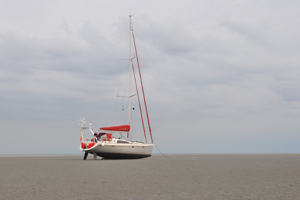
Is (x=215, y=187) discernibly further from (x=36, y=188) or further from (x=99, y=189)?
(x=36, y=188)

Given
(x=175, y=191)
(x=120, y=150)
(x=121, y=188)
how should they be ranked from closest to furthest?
(x=175, y=191)
(x=121, y=188)
(x=120, y=150)

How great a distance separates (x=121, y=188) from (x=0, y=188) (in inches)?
209

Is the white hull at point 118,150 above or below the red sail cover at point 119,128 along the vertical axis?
below

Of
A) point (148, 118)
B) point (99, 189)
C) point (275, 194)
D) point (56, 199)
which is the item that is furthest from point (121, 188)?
point (148, 118)

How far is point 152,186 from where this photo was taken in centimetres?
1616

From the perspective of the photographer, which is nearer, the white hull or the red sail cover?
the white hull

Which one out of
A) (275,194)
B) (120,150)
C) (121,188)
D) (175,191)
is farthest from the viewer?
(120,150)

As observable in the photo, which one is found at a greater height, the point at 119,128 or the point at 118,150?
the point at 119,128

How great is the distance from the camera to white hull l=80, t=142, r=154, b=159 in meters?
41.2

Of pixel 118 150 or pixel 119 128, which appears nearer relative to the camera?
pixel 118 150

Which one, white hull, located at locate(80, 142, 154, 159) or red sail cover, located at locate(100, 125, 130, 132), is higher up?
red sail cover, located at locate(100, 125, 130, 132)

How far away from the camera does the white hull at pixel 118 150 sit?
135 ft

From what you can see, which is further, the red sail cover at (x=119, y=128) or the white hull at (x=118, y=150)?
the red sail cover at (x=119, y=128)

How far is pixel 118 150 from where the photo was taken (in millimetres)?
41812
